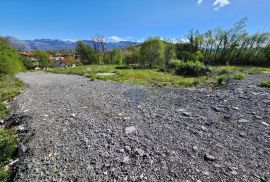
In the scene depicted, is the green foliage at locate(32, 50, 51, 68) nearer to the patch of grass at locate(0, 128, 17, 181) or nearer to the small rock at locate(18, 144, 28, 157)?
the patch of grass at locate(0, 128, 17, 181)

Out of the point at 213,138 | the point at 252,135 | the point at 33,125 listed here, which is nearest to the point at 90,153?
the point at 33,125

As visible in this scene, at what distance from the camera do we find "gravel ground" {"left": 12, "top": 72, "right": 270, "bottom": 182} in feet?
12.7

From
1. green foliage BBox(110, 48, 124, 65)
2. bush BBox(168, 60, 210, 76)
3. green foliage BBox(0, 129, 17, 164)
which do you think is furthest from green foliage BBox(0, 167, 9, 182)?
green foliage BBox(110, 48, 124, 65)

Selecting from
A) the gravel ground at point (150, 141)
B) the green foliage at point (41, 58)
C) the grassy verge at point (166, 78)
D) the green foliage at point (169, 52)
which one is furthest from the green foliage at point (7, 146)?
the green foliage at point (41, 58)

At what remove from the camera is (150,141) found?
5.02 metres

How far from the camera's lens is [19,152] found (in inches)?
189

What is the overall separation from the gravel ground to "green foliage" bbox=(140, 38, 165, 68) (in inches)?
881

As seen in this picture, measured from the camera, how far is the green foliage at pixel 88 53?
49.8m

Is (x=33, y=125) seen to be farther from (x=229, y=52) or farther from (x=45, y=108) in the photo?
(x=229, y=52)

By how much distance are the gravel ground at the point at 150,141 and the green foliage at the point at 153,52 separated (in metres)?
22.4

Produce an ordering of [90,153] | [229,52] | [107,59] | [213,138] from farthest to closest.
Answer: [107,59] → [229,52] → [213,138] → [90,153]

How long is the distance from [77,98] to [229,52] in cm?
3634

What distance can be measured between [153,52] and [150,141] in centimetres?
2654

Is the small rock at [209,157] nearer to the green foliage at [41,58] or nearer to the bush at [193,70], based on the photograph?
the bush at [193,70]
